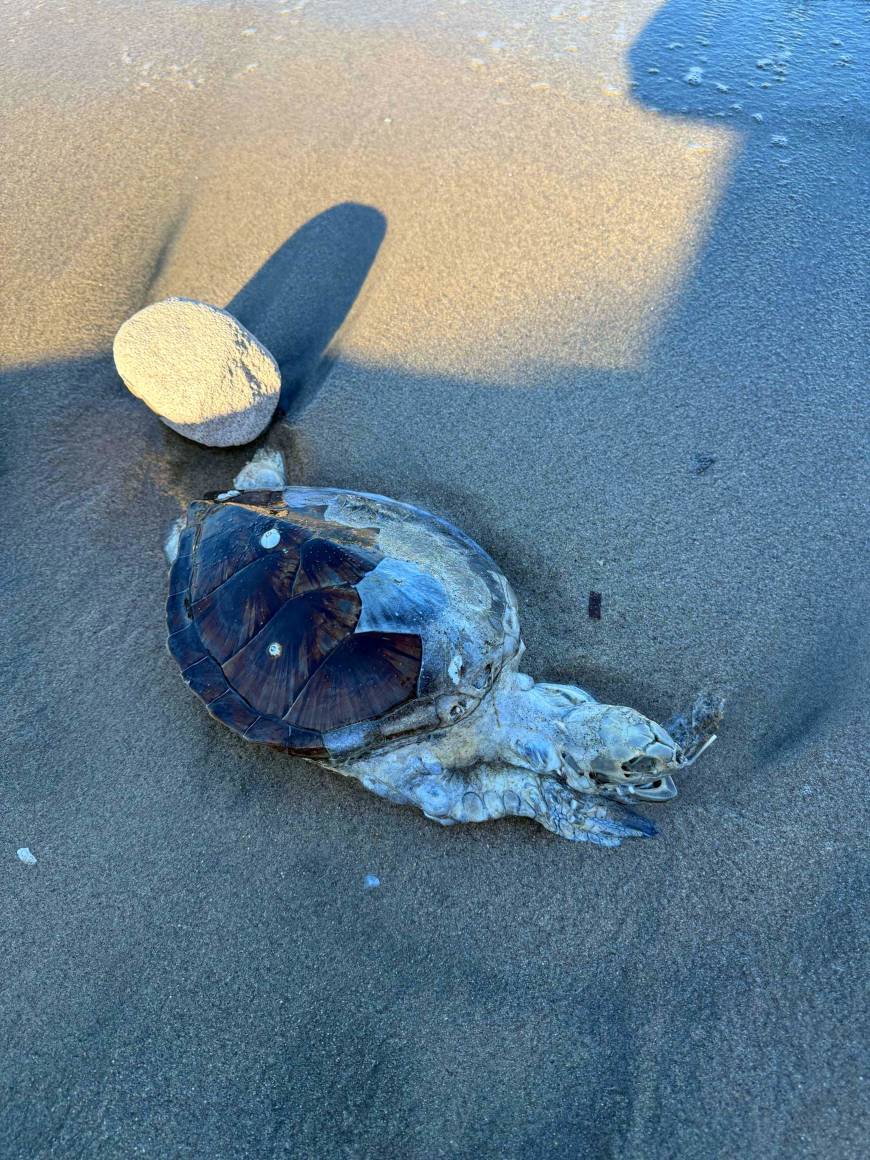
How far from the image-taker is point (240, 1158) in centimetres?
195

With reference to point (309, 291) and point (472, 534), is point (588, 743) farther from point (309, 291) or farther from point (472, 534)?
point (309, 291)

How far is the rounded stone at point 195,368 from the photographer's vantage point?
3189 millimetres

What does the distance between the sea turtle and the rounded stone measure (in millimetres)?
791

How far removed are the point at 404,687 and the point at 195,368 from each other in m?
1.80

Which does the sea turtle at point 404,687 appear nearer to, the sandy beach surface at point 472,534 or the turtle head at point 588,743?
the turtle head at point 588,743

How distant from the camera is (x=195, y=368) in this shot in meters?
3.19

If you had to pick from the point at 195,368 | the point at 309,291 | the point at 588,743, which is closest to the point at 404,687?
the point at 588,743

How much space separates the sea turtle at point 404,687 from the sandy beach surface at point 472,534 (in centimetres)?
15

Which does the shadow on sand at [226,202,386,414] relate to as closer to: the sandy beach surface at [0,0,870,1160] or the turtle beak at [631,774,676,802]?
the sandy beach surface at [0,0,870,1160]

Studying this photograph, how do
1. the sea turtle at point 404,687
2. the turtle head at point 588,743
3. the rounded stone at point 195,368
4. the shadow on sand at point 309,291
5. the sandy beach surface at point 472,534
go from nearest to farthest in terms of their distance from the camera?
1. the sandy beach surface at point 472,534
2. the turtle head at point 588,743
3. the sea turtle at point 404,687
4. the rounded stone at point 195,368
5. the shadow on sand at point 309,291

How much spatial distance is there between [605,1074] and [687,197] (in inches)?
171

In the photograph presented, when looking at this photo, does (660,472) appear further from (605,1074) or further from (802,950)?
(605,1074)

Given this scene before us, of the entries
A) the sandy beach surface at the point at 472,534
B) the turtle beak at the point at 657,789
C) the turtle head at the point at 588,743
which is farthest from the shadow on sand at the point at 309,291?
the turtle beak at the point at 657,789

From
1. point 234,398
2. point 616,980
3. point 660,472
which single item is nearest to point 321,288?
point 234,398
